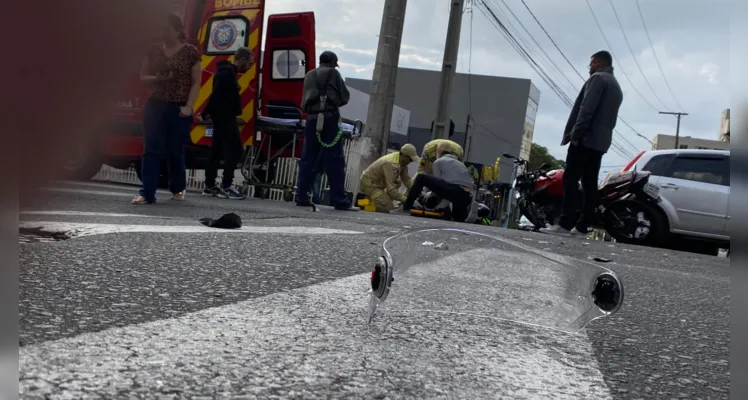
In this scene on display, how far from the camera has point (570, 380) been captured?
118cm

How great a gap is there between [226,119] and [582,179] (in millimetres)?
3812

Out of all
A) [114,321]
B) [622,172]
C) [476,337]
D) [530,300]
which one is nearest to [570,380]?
[476,337]

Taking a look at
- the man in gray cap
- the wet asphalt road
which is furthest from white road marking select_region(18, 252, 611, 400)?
the man in gray cap

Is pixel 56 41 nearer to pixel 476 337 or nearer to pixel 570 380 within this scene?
pixel 570 380

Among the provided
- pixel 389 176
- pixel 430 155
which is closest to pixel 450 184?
pixel 430 155

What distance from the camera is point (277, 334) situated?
126cm

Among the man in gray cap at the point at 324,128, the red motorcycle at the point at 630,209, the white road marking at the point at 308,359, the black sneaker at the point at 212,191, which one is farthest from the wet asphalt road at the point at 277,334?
the red motorcycle at the point at 630,209

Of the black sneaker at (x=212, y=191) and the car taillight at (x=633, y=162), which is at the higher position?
the car taillight at (x=633, y=162)

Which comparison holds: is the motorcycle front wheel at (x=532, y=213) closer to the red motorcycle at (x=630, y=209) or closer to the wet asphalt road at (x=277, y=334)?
the red motorcycle at (x=630, y=209)

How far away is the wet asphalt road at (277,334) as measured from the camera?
925mm

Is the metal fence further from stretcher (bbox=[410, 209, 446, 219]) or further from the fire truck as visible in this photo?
stretcher (bbox=[410, 209, 446, 219])

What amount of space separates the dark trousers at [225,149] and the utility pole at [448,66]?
30.1 ft

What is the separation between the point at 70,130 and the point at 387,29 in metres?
11.6

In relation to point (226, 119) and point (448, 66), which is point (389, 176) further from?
point (448, 66)
